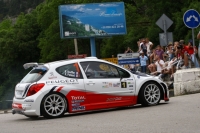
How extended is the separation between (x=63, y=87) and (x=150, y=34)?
38403 millimetres

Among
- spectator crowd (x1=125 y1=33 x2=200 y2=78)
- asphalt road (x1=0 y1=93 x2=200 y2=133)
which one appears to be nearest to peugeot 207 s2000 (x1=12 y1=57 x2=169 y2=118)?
asphalt road (x1=0 y1=93 x2=200 y2=133)

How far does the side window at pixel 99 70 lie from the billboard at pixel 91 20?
19.3 metres

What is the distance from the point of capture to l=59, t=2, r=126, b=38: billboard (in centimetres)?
3469

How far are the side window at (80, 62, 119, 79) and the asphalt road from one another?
1.03 metres

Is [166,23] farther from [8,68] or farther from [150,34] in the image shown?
[8,68]

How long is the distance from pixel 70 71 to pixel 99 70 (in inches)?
32.8

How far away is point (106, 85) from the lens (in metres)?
15.1

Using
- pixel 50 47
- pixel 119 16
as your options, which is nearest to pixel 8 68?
pixel 50 47

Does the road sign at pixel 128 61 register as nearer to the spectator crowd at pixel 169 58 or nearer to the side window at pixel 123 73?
the spectator crowd at pixel 169 58

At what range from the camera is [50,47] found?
7388 centimetres

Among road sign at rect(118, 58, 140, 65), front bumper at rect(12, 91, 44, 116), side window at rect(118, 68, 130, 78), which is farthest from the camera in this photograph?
road sign at rect(118, 58, 140, 65)

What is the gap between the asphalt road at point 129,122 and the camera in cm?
1098

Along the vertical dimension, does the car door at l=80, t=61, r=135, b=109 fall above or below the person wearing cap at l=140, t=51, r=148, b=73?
below

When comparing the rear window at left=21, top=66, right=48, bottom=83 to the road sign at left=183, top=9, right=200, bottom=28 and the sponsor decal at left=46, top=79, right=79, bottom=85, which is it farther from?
the road sign at left=183, top=9, right=200, bottom=28
